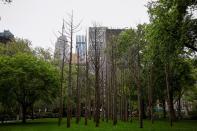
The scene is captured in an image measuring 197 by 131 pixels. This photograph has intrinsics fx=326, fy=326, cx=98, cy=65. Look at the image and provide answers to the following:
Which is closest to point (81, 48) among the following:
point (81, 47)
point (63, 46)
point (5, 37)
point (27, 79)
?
point (81, 47)

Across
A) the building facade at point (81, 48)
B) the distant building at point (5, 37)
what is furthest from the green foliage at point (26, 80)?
the distant building at point (5, 37)

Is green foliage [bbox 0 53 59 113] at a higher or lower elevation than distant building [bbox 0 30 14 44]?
lower

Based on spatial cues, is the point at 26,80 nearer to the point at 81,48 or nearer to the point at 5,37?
the point at 81,48

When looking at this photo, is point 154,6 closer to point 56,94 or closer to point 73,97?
point 56,94

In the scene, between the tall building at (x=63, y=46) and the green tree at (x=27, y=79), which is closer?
the tall building at (x=63, y=46)

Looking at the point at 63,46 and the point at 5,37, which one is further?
the point at 5,37

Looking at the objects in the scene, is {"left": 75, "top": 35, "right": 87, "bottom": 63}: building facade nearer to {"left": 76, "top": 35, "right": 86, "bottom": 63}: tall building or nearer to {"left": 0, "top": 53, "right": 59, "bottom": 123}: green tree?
{"left": 76, "top": 35, "right": 86, "bottom": 63}: tall building

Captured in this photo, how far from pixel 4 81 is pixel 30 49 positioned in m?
23.0

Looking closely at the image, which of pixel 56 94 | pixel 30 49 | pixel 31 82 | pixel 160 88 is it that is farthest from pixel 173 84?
pixel 30 49

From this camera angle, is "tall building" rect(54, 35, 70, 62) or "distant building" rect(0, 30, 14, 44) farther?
"distant building" rect(0, 30, 14, 44)

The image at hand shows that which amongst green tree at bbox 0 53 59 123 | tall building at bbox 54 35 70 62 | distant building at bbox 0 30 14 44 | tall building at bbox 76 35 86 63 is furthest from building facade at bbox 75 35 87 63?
distant building at bbox 0 30 14 44

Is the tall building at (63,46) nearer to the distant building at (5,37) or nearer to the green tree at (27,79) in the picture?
the green tree at (27,79)

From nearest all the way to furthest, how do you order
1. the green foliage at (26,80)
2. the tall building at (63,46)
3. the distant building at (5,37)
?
the tall building at (63,46) → the green foliage at (26,80) → the distant building at (5,37)

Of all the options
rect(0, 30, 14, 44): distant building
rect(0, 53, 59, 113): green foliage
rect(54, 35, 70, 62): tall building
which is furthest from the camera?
rect(0, 30, 14, 44): distant building
